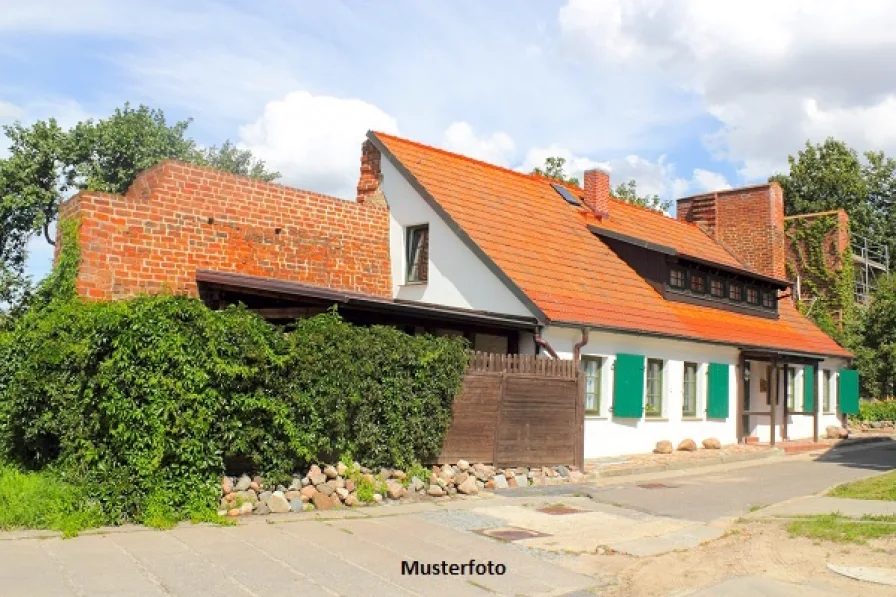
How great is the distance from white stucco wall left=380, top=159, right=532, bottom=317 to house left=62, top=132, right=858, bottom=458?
4 centimetres

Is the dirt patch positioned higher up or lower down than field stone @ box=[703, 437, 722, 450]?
lower down

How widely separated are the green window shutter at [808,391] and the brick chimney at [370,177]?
46.7ft

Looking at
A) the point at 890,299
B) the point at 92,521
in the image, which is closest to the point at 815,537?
the point at 92,521

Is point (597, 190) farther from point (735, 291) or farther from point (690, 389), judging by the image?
point (690, 389)

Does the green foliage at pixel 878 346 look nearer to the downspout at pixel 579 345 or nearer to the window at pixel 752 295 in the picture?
the window at pixel 752 295

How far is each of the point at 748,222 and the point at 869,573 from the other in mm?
25140

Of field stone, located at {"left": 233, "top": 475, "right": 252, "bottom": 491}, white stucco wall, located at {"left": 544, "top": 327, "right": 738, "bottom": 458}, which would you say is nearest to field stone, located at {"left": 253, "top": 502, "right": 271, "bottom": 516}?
field stone, located at {"left": 233, "top": 475, "right": 252, "bottom": 491}

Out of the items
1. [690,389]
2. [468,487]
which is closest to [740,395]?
[690,389]

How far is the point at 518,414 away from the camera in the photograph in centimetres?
1424

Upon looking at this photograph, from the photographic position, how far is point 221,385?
393 inches

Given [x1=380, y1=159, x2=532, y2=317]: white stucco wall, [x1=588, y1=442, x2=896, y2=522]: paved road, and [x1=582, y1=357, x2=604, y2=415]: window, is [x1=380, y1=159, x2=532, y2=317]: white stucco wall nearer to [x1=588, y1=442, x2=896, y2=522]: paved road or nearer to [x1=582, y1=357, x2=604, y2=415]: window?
[x1=582, y1=357, x2=604, y2=415]: window

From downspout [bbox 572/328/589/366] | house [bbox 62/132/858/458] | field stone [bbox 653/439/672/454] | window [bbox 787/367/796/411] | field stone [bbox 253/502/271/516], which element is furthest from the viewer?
window [bbox 787/367/796/411]

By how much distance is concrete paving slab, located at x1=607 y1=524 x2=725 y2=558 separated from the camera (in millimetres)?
9117

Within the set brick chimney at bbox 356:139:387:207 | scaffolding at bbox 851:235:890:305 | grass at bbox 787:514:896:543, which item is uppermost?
scaffolding at bbox 851:235:890:305
